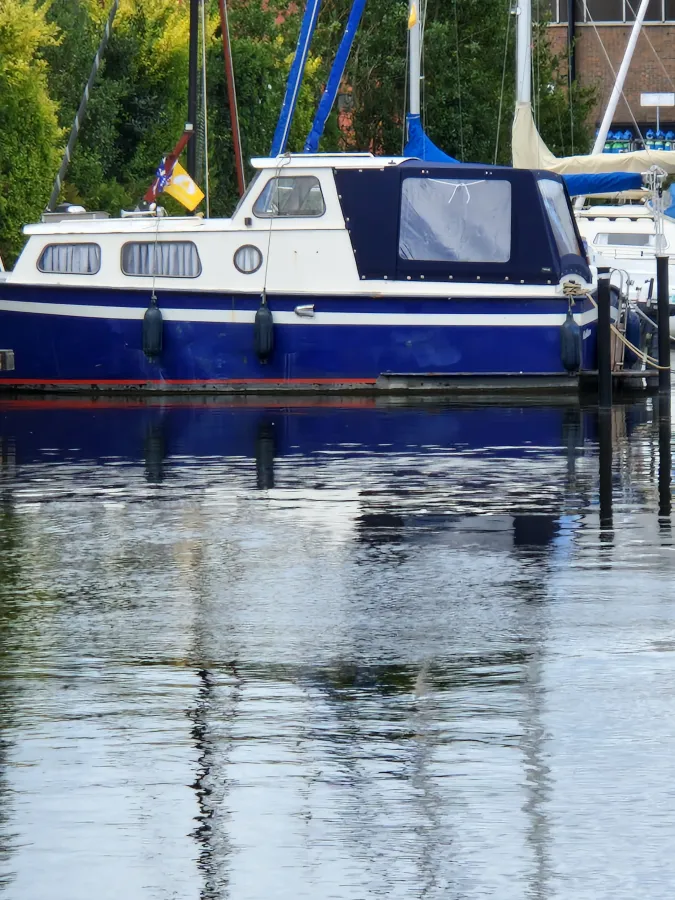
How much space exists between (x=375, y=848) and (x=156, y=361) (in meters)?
18.6

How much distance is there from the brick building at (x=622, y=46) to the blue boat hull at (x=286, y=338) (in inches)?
1722

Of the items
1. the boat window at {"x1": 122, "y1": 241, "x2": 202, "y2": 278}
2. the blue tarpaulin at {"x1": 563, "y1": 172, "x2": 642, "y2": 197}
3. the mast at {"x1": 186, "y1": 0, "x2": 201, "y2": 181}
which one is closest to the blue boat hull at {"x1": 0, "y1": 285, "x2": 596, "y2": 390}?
the boat window at {"x1": 122, "y1": 241, "x2": 202, "y2": 278}

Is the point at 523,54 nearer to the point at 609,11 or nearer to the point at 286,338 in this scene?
the point at 286,338

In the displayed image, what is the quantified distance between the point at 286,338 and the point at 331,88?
475 centimetres

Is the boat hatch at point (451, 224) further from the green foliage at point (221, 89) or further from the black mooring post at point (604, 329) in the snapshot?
the black mooring post at point (604, 329)

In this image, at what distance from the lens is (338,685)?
27.5ft

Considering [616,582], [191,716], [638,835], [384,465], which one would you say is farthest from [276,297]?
[638,835]

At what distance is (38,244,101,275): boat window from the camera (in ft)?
79.1

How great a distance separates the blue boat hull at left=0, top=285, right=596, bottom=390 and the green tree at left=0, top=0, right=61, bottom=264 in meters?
7.29

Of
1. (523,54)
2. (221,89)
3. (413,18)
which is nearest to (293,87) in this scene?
(413,18)

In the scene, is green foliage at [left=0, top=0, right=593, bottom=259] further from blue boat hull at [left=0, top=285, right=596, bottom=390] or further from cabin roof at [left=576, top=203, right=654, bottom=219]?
cabin roof at [left=576, top=203, right=654, bottom=219]

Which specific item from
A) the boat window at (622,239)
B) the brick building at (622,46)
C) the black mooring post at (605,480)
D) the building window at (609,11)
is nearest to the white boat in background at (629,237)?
the boat window at (622,239)

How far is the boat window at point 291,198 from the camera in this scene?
23828mm

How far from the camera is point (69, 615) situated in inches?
398
